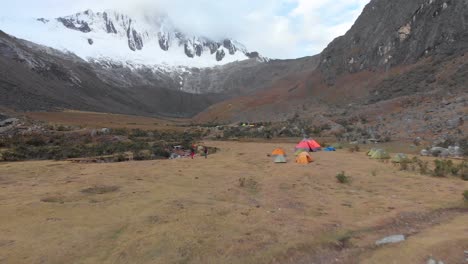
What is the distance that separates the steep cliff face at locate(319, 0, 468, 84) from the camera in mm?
65312

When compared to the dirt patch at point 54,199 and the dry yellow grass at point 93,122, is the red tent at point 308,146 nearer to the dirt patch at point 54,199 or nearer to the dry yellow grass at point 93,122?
the dirt patch at point 54,199

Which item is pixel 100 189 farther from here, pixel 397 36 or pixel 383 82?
pixel 397 36

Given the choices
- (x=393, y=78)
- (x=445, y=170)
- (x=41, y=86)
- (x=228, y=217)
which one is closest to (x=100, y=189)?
(x=228, y=217)

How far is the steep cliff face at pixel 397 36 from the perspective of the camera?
214 feet

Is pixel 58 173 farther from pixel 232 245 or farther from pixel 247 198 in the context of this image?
pixel 232 245

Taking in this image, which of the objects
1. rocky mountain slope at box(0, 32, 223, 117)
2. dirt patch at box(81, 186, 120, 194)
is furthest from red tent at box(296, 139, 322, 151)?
rocky mountain slope at box(0, 32, 223, 117)

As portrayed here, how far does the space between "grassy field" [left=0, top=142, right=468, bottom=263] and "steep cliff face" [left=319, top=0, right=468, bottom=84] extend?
5414cm

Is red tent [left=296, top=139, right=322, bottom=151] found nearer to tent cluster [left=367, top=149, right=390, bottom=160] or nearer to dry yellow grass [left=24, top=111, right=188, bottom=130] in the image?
tent cluster [left=367, top=149, right=390, bottom=160]

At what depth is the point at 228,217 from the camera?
12195 mm

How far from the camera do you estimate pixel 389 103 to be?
5688 centimetres

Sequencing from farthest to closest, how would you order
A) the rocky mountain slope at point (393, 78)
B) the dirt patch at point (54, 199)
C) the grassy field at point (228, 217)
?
the rocky mountain slope at point (393, 78) < the dirt patch at point (54, 199) < the grassy field at point (228, 217)

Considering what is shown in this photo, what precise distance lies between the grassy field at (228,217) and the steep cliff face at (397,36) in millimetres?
54139

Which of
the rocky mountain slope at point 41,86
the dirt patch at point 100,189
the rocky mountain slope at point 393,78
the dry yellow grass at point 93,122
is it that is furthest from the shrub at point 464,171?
the rocky mountain slope at point 41,86

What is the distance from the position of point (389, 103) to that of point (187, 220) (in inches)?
2002
